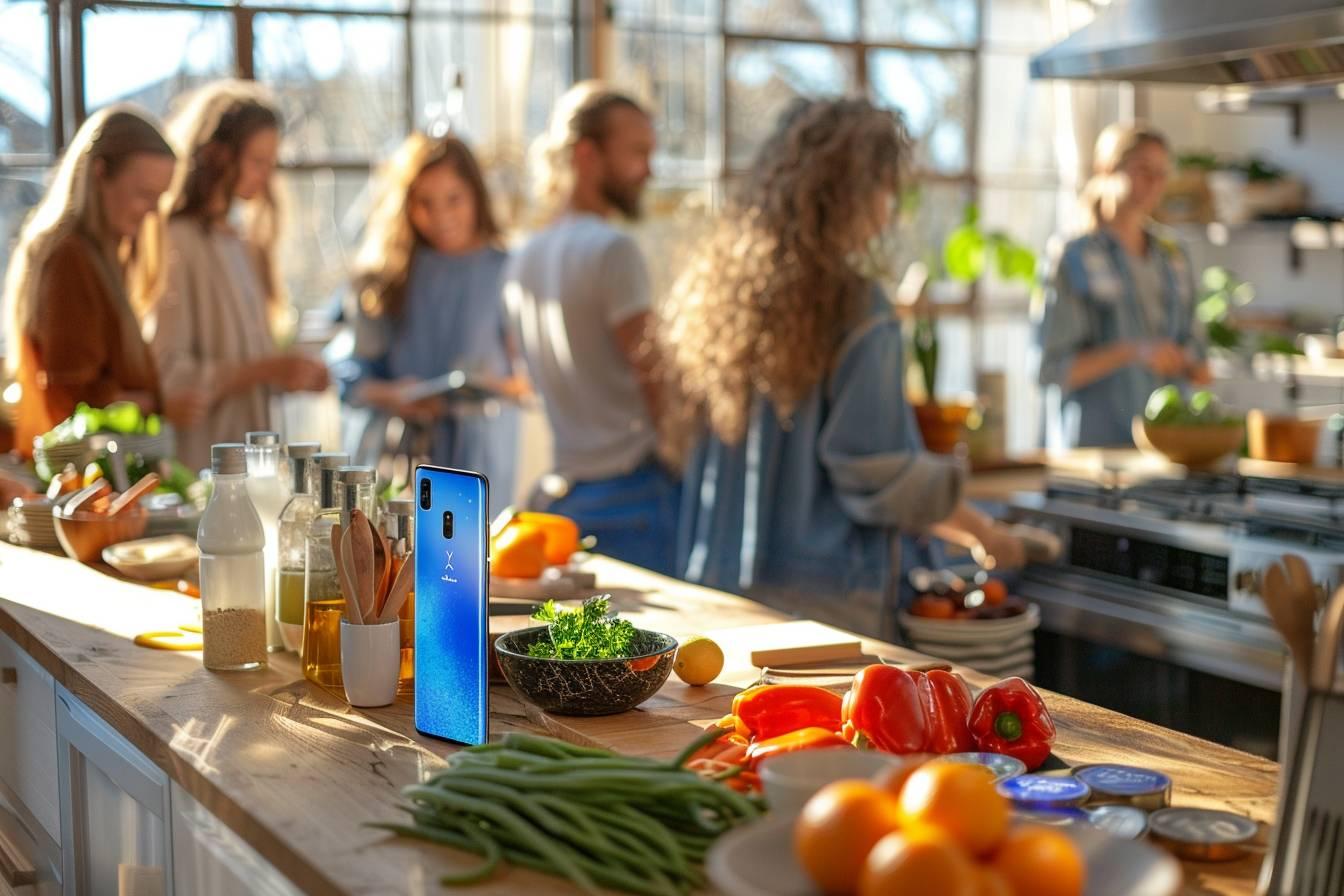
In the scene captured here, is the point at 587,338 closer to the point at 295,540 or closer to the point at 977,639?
the point at 977,639

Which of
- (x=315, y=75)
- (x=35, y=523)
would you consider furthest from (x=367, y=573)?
(x=315, y=75)

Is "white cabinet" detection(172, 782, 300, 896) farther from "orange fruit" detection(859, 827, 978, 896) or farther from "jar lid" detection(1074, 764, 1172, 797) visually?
"jar lid" detection(1074, 764, 1172, 797)

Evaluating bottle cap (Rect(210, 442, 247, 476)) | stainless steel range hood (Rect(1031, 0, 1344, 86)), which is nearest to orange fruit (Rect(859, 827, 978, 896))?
bottle cap (Rect(210, 442, 247, 476))

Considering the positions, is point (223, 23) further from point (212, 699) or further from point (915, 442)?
point (212, 699)

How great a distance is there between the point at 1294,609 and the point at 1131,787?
33 centimetres

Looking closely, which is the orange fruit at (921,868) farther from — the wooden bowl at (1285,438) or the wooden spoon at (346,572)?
the wooden bowl at (1285,438)

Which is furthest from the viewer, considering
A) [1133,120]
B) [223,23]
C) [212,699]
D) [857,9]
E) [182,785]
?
[1133,120]

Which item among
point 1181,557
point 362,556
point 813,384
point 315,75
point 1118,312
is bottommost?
point 1181,557

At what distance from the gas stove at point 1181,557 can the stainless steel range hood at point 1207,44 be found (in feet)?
2.88

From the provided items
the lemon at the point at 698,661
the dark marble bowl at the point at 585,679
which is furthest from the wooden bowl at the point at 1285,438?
the dark marble bowl at the point at 585,679

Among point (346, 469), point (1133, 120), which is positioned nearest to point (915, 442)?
point (346, 469)

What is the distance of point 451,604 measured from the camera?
1.60 meters

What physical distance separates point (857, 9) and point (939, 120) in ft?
2.04

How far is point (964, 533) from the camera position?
121 inches
